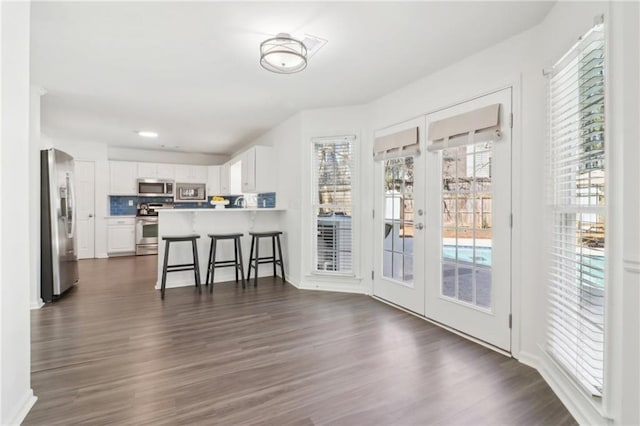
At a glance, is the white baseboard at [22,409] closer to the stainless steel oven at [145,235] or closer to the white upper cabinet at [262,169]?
the white upper cabinet at [262,169]

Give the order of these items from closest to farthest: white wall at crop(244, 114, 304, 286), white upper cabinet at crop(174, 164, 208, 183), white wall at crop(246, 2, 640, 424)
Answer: white wall at crop(246, 2, 640, 424), white wall at crop(244, 114, 304, 286), white upper cabinet at crop(174, 164, 208, 183)

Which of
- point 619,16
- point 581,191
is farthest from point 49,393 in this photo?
point 619,16

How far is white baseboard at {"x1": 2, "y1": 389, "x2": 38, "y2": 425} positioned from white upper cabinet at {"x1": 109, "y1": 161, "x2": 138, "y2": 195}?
6.01m

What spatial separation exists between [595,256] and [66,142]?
321 inches

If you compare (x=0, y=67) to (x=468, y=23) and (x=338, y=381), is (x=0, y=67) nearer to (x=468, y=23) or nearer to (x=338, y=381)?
(x=338, y=381)

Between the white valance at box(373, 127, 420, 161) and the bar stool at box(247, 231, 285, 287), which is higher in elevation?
the white valance at box(373, 127, 420, 161)

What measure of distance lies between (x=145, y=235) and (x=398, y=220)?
595 centimetres

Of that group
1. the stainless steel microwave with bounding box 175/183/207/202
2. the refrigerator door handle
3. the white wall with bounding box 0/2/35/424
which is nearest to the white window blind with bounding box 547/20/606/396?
the white wall with bounding box 0/2/35/424

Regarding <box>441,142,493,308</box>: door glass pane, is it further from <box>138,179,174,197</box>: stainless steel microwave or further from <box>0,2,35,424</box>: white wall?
<box>138,179,174,197</box>: stainless steel microwave

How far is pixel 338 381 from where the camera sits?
2.03 metres

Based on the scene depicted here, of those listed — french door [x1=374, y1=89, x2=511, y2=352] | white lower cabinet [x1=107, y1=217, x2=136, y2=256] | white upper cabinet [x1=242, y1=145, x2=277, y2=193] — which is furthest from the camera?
white lower cabinet [x1=107, y1=217, x2=136, y2=256]

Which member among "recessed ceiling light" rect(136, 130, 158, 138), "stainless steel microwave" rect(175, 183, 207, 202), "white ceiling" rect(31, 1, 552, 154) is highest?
"recessed ceiling light" rect(136, 130, 158, 138)

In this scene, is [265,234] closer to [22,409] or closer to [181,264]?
[181,264]

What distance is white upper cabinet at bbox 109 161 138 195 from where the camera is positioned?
272 inches
